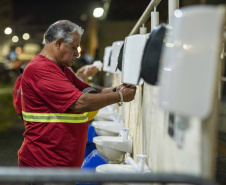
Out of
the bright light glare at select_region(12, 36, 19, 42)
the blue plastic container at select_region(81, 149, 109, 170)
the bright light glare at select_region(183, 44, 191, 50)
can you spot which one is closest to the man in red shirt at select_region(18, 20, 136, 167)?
the blue plastic container at select_region(81, 149, 109, 170)

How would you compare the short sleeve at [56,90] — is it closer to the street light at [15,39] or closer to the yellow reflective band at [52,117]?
the yellow reflective band at [52,117]

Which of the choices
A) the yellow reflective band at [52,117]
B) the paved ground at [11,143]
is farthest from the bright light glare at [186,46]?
the paved ground at [11,143]

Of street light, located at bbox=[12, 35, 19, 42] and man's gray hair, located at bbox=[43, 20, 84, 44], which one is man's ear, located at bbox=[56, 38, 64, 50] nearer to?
man's gray hair, located at bbox=[43, 20, 84, 44]

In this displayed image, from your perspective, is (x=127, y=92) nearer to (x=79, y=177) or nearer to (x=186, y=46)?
(x=186, y=46)

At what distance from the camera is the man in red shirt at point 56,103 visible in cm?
302

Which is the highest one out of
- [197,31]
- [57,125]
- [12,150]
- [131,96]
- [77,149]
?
[197,31]

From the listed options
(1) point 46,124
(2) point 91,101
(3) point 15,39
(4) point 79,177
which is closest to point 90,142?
(1) point 46,124

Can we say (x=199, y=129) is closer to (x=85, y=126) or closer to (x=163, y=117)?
(x=163, y=117)

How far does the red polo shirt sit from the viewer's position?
307 cm

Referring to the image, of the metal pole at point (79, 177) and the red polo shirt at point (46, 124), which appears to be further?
the red polo shirt at point (46, 124)

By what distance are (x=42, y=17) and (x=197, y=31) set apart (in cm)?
3751

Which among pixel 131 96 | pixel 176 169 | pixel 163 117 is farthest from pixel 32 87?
pixel 176 169

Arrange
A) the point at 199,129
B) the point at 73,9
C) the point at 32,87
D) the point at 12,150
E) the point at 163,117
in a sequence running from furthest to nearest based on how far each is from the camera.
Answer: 1. the point at 73,9
2. the point at 12,150
3. the point at 32,87
4. the point at 163,117
5. the point at 199,129

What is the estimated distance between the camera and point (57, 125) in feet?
10.5
